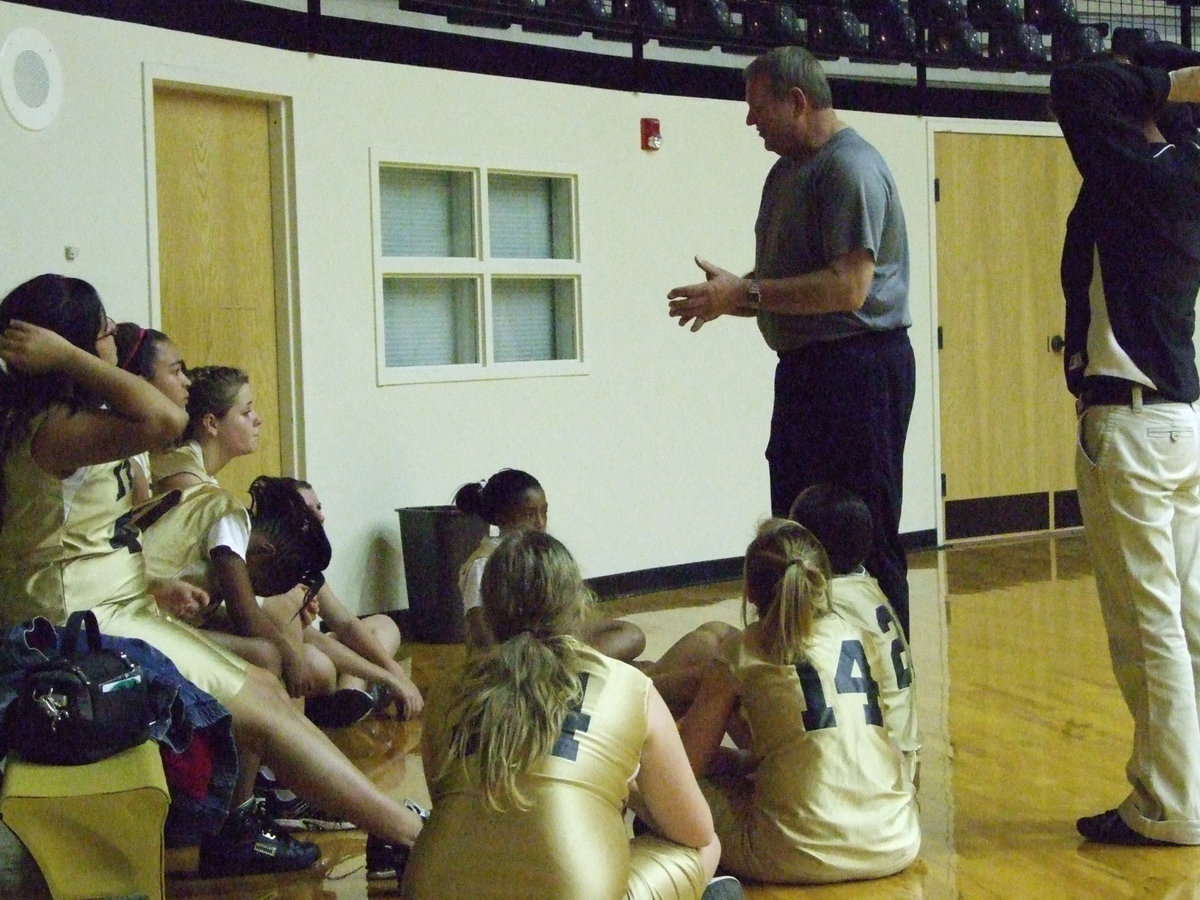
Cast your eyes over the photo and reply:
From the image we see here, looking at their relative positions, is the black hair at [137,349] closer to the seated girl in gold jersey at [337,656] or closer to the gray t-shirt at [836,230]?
the seated girl in gold jersey at [337,656]

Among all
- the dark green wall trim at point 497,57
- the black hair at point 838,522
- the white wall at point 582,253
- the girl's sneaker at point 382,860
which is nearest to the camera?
the girl's sneaker at point 382,860

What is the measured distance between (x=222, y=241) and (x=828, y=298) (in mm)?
2866

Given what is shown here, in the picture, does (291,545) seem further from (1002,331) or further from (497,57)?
(1002,331)

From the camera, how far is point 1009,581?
6379 mm

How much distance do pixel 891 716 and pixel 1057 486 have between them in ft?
17.1

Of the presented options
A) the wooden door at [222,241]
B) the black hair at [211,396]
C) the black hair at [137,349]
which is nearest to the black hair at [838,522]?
the black hair at [211,396]

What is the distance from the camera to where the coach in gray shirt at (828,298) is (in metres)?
Result: 3.16

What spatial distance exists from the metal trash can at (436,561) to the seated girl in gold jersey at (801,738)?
285cm

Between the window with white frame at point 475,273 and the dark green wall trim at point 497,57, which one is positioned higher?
the dark green wall trim at point 497,57

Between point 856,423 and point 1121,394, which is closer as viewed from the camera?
point 1121,394

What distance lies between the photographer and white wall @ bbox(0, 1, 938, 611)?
15.8ft

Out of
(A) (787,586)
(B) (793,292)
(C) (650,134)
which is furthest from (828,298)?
(C) (650,134)

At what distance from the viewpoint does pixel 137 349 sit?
4035 millimetres

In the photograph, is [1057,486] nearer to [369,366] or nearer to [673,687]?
[369,366]
